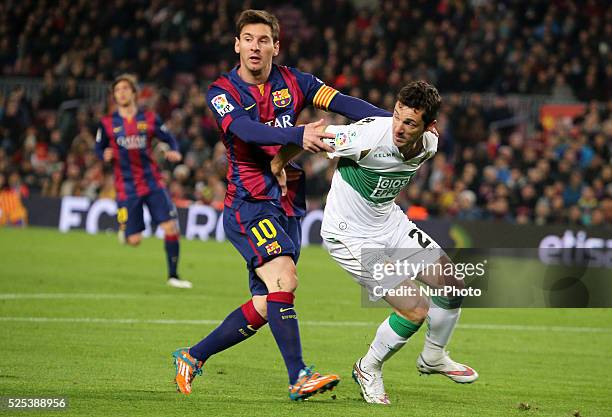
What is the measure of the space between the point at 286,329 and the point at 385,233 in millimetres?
959

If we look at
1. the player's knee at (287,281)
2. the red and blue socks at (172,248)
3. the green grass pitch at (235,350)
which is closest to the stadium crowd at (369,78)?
the green grass pitch at (235,350)

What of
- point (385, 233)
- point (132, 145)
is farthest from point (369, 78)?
point (385, 233)

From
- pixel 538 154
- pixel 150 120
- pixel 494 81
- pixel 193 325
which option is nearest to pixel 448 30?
pixel 494 81

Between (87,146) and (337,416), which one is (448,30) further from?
(337,416)

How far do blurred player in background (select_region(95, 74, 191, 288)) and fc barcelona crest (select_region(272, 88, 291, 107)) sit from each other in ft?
22.4

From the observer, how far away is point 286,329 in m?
6.81

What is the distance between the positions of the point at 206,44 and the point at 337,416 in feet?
70.1

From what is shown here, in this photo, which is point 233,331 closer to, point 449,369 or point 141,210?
point 449,369

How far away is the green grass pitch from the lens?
268 inches

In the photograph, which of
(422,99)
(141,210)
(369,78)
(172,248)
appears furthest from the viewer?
(369,78)

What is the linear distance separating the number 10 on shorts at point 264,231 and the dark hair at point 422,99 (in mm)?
1202

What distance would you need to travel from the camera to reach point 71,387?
6984mm

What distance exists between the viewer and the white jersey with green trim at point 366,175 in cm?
680

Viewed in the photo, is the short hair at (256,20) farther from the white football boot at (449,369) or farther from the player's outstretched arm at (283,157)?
the white football boot at (449,369)
